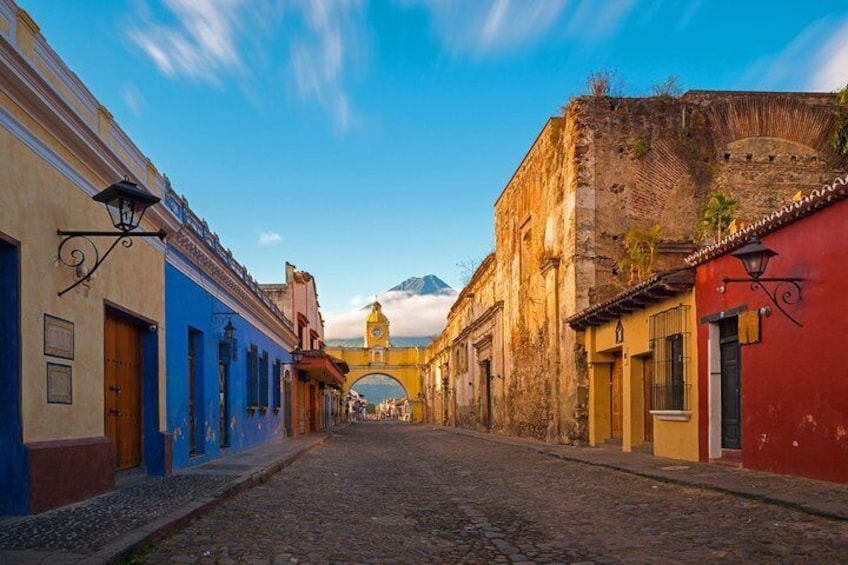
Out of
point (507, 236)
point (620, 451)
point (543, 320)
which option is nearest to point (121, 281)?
point (620, 451)

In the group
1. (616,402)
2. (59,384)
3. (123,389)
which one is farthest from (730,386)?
(59,384)

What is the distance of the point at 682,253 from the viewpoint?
18594 millimetres

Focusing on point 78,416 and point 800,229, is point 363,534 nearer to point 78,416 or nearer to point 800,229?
point 78,416

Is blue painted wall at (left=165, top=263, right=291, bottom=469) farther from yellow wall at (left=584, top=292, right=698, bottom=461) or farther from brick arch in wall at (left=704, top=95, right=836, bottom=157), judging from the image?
brick arch in wall at (left=704, top=95, right=836, bottom=157)

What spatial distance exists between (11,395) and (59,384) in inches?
37.7

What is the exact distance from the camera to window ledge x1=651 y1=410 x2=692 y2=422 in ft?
42.4

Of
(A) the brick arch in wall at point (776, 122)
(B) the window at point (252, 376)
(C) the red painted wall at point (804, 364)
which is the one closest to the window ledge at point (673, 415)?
(C) the red painted wall at point (804, 364)

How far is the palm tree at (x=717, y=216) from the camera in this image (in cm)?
1733

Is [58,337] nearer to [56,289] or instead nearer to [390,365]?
[56,289]

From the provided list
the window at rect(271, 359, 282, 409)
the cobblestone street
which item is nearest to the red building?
the cobblestone street

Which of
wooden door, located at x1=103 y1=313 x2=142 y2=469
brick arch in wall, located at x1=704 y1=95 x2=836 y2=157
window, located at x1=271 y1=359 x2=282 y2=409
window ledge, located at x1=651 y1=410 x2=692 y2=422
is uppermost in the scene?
brick arch in wall, located at x1=704 y1=95 x2=836 y2=157

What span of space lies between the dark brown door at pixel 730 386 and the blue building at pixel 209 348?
7866 millimetres

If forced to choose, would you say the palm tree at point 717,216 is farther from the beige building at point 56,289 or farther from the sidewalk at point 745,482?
the beige building at point 56,289

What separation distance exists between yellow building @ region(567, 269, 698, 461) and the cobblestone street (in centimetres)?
246
